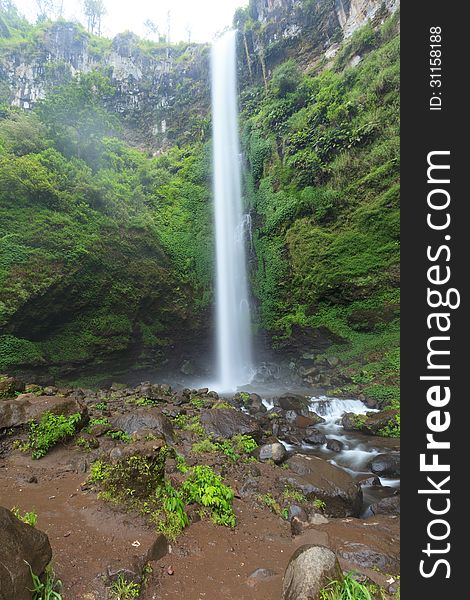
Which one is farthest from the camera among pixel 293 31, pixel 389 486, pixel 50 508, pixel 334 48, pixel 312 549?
pixel 293 31

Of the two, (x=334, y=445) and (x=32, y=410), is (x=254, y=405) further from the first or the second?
(x=32, y=410)

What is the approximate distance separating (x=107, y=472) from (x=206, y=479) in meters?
1.32

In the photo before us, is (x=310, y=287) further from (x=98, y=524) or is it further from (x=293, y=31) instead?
(x=293, y=31)

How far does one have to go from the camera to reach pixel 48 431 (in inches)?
203

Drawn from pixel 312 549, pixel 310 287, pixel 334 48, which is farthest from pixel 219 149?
pixel 312 549

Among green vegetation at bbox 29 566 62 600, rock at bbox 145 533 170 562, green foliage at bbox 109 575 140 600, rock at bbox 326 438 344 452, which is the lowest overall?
rock at bbox 326 438 344 452

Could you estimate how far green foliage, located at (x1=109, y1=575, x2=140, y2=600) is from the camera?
236cm

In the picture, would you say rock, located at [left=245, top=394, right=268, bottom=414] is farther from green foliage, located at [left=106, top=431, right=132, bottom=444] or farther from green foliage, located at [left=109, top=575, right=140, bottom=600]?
green foliage, located at [left=109, top=575, right=140, bottom=600]

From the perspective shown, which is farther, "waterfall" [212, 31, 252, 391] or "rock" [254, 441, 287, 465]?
"waterfall" [212, 31, 252, 391]

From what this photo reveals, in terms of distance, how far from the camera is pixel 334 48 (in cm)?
1953

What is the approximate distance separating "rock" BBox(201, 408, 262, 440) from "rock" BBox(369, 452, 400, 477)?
2453 millimetres

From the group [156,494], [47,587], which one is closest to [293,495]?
[156,494]

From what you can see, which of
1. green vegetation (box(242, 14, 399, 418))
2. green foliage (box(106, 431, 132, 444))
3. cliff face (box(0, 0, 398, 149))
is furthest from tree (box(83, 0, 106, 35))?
green foliage (box(106, 431, 132, 444))

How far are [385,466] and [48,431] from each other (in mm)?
6424
